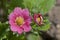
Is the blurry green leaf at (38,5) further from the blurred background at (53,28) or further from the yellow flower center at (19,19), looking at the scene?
the blurred background at (53,28)

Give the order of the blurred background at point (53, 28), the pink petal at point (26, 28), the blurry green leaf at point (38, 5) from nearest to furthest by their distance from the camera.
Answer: the pink petal at point (26, 28) → the blurry green leaf at point (38, 5) → the blurred background at point (53, 28)

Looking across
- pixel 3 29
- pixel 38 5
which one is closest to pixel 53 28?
pixel 38 5

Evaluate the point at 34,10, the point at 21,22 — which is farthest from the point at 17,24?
the point at 34,10

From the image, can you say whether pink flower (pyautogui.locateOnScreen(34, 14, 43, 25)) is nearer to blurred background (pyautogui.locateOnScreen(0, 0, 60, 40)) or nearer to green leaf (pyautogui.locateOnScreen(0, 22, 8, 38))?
green leaf (pyautogui.locateOnScreen(0, 22, 8, 38))

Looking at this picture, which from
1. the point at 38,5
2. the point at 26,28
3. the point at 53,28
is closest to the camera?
the point at 26,28

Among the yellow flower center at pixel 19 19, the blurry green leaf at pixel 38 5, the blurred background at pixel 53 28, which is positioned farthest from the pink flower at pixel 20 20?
the blurred background at pixel 53 28

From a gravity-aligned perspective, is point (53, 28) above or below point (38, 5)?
below

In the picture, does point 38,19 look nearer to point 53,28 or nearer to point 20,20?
point 20,20

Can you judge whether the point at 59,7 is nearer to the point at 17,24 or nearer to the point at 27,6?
the point at 27,6
